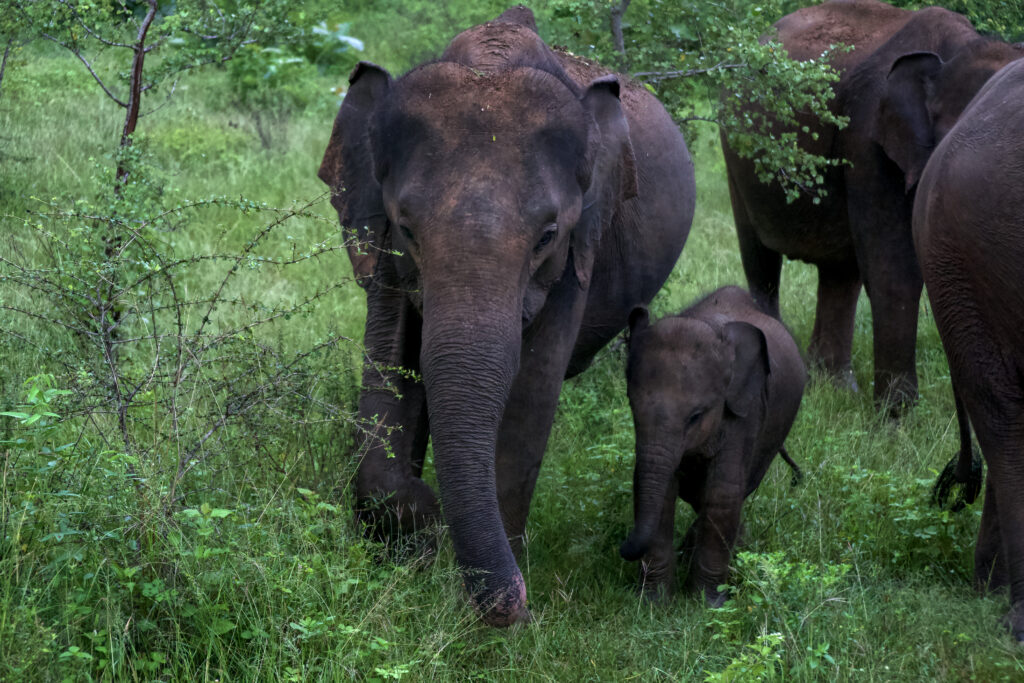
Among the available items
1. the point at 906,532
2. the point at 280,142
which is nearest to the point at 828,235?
the point at 906,532

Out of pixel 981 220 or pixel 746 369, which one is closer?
pixel 981 220

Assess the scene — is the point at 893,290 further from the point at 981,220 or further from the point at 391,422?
the point at 391,422

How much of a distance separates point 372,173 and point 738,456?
2110 mm

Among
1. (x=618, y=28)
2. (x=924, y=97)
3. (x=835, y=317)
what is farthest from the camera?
(x=835, y=317)

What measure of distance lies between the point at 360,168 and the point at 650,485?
176cm

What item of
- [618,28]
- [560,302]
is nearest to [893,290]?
[618,28]

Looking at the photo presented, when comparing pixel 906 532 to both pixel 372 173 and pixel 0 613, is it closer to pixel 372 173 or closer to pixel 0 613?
pixel 372 173

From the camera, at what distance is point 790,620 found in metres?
4.82

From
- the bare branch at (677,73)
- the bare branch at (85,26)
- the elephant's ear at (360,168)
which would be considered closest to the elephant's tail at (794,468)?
the bare branch at (677,73)

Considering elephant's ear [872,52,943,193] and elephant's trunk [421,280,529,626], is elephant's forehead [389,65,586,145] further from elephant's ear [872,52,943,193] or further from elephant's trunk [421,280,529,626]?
elephant's ear [872,52,943,193]

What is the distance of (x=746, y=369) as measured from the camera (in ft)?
19.7

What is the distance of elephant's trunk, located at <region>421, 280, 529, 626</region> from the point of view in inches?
171

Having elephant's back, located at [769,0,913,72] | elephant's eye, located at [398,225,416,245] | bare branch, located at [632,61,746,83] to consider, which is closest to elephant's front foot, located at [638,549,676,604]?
elephant's eye, located at [398,225,416,245]

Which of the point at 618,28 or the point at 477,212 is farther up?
the point at 618,28
